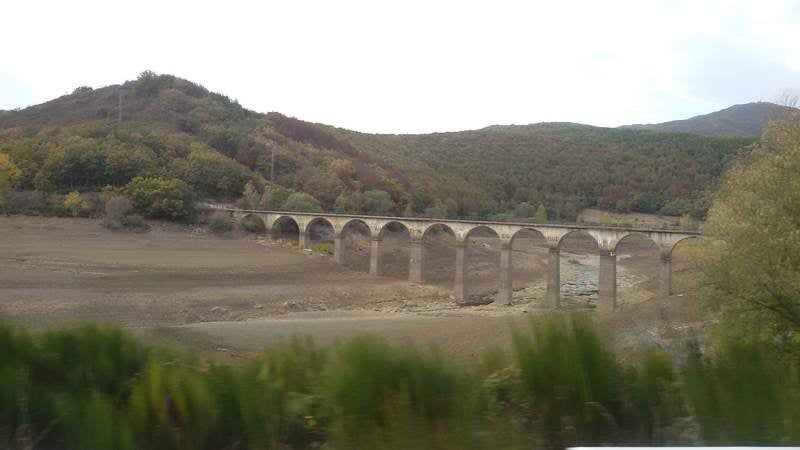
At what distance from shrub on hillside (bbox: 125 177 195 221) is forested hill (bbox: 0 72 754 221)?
451 centimetres

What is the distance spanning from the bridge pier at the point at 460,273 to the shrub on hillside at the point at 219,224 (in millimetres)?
16474

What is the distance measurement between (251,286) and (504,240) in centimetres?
1631

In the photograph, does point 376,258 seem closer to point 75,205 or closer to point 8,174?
point 75,205

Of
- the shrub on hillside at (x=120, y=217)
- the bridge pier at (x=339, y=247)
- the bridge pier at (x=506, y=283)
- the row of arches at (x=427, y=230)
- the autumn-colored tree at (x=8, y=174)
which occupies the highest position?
the autumn-colored tree at (x=8, y=174)

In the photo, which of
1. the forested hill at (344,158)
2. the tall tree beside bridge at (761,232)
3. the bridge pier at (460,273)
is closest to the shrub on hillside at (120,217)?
the forested hill at (344,158)

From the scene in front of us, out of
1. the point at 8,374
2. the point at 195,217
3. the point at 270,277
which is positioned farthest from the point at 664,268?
the point at 8,374

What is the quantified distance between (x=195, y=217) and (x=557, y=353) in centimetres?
4343

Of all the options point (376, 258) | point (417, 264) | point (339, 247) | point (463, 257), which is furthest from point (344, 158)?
point (463, 257)

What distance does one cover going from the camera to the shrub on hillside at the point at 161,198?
136ft

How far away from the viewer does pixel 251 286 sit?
3164 cm

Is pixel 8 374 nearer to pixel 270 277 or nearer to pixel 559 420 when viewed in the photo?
pixel 559 420

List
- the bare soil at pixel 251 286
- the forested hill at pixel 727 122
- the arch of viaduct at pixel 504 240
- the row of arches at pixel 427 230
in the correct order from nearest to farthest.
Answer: the bare soil at pixel 251 286 → the arch of viaduct at pixel 504 240 → the row of arches at pixel 427 230 → the forested hill at pixel 727 122

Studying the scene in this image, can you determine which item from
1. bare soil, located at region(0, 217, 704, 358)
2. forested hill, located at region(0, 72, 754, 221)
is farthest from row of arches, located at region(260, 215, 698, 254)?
forested hill, located at region(0, 72, 754, 221)

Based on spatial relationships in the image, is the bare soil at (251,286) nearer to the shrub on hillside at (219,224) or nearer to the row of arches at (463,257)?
the row of arches at (463,257)
